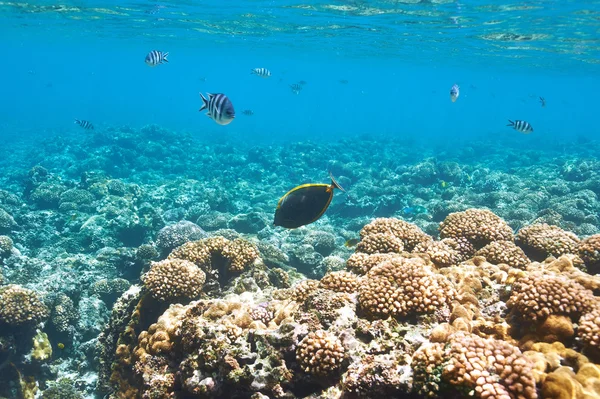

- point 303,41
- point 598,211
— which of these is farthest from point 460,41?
point 598,211

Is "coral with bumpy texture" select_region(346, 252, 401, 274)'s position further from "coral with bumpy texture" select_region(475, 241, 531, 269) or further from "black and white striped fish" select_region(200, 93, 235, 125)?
"black and white striped fish" select_region(200, 93, 235, 125)

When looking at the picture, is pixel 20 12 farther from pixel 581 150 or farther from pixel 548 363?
pixel 581 150

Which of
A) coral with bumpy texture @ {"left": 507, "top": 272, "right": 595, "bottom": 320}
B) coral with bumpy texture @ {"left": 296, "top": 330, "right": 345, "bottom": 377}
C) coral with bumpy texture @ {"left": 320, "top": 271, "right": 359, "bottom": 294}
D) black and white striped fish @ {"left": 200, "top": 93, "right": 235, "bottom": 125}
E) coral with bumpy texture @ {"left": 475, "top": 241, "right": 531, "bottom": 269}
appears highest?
black and white striped fish @ {"left": 200, "top": 93, "right": 235, "bottom": 125}

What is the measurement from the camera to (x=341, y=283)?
469cm

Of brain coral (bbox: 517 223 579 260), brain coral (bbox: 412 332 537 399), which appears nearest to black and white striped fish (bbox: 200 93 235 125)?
brain coral (bbox: 412 332 537 399)

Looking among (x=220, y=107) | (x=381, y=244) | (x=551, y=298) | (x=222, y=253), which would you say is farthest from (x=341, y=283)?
(x=220, y=107)

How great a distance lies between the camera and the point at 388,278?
4059 millimetres

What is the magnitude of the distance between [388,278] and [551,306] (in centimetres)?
155

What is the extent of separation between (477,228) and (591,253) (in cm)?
162

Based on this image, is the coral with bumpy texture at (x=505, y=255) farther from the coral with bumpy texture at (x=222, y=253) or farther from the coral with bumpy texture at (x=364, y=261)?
the coral with bumpy texture at (x=222, y=253)

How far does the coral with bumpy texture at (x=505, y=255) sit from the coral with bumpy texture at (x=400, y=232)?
3.51 feet

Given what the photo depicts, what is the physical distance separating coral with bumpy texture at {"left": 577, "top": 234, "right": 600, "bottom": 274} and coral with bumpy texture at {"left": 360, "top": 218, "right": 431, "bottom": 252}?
7.38 feet

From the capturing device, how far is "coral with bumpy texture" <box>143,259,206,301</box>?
5.64 m

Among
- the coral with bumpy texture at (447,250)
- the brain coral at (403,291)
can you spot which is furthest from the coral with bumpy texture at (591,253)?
the brain coral at (403,291)
